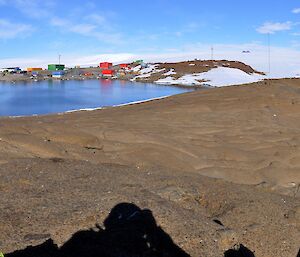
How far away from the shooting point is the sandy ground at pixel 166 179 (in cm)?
525

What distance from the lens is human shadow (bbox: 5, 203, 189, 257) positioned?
4555 millimetres

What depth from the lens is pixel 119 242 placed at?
4879mm

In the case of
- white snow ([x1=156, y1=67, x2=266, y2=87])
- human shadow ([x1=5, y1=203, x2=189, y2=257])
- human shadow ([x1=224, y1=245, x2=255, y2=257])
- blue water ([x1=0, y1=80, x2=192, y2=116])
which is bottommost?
human shadow ([x1=224, y1=245, x2=255, y2=257])

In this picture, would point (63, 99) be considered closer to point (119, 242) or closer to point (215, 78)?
point (215, 78)

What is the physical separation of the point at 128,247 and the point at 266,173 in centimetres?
521

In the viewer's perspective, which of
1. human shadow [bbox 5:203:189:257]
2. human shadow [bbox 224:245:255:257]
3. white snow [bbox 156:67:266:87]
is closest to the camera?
human shadow [bbox 5:203:189:257]

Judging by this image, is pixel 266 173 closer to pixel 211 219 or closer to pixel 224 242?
pixel 211 219

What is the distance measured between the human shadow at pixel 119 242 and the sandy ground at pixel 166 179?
12 centimetres

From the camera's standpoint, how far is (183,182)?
23.4 feet

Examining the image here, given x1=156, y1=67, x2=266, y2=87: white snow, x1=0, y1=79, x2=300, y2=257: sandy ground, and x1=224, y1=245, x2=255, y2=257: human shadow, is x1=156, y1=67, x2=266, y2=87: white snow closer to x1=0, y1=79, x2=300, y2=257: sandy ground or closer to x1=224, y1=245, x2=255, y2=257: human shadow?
x1=0, y1=79, x2=300, y2=257: sandy ground

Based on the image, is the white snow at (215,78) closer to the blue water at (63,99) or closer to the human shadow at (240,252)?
the blue water at (63,99)

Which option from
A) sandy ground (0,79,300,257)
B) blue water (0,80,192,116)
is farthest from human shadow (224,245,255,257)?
blue water (0,80,192,116)

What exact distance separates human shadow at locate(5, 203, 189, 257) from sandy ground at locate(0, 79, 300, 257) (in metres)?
0.12

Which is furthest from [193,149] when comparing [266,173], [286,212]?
[286,212]
